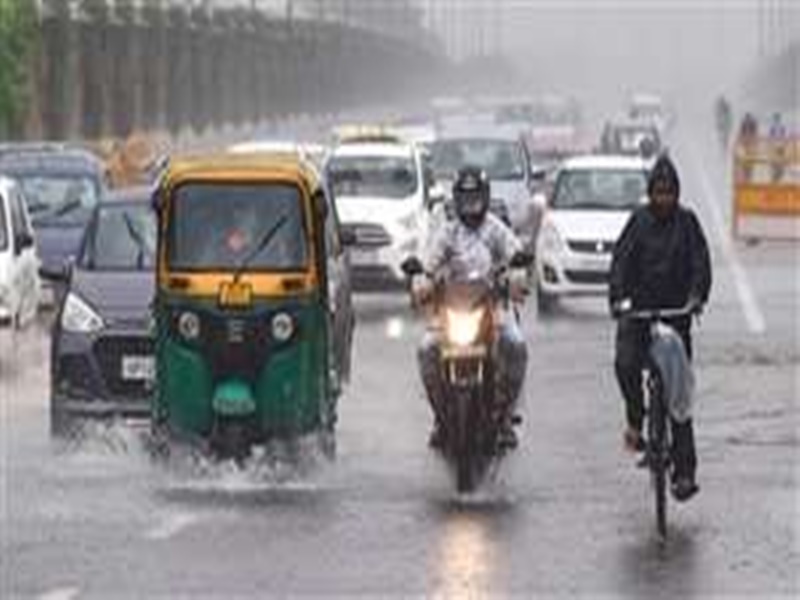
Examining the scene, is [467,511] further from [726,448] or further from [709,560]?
[726,448]

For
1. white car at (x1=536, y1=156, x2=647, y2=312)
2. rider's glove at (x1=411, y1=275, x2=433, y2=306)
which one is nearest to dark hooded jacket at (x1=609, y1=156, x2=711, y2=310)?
rider's glove at (x1=411, y1=275, x2=433, y2=306)

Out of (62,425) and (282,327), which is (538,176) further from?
(282,327)

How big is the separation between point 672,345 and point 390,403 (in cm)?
732

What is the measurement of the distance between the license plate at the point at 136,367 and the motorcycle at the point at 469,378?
123 inches

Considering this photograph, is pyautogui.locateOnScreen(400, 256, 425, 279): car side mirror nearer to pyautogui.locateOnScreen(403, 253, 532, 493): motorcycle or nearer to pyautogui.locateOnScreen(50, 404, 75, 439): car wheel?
pyautogui.locateOnScreen(403, 253, 532, 493): motorcycle

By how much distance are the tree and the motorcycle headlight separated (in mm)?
41003

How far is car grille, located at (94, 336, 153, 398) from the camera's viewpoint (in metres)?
19.4

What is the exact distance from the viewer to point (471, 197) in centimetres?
1703

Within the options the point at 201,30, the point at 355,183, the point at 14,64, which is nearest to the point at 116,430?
the point at 355,183

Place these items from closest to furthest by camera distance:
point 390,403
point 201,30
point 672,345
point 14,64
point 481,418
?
point 672,345 → point 481,418 → point 390,403 → point 14,64 → point 201,30

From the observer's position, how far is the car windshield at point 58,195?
112ft

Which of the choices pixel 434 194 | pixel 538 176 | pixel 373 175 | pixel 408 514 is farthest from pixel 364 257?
pixel 408 514

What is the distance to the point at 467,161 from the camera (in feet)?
137

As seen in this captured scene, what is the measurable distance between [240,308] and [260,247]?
1.55 ft
